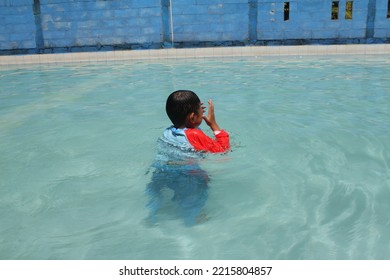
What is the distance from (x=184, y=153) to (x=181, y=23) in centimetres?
1253

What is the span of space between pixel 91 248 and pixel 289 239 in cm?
101

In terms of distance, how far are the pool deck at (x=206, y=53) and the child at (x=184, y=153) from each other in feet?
34.8

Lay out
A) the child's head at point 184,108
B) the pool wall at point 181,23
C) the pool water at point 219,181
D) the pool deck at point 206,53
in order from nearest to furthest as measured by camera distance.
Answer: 1. the pool water at point 219,181
2. the child's head at point 184,108
3. the pool deck at point 206,53
4. the pool wall at point 181,23

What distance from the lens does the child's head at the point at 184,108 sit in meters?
2.53

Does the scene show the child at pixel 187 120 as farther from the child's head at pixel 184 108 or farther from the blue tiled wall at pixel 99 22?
the blue tiled wall at pixel 99 22

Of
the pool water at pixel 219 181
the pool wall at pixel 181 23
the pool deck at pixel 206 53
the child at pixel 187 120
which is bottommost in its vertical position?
A: the pool water at pixel 219 181

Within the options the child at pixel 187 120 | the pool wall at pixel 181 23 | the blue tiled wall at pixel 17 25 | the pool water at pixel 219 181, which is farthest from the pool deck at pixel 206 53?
the child at pixel 187 120

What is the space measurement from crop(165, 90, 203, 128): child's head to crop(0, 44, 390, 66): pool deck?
10.7 m

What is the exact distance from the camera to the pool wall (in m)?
13.8

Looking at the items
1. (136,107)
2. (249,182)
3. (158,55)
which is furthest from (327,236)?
(158,55)

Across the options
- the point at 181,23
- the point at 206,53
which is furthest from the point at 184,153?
the point at 181,23

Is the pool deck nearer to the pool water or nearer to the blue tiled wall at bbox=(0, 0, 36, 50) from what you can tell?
the blue tiled wall at bbox=(0, 0, 36, 50)

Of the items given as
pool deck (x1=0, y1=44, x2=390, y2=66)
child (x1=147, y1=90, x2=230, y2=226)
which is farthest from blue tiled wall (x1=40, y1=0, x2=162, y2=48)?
child (x1=147, y1=90, x2=230, y2=226)

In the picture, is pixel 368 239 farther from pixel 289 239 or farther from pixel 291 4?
pixel 291 4
